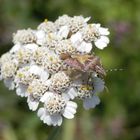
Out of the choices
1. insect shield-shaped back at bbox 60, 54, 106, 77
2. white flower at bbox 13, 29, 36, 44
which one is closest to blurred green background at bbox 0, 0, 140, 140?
white flower at bbox 13, 29, 36, 44

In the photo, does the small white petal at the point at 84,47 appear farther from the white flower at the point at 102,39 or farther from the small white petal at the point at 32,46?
the small white petal at the point at 32,46

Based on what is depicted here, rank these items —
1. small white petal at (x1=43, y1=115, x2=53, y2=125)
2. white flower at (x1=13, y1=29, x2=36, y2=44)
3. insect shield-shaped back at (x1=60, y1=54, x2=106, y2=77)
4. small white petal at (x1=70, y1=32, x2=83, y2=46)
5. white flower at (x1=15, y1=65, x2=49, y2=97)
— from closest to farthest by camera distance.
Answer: insect shield-shaped back at (x1=60, y1=54, x2=106, y2=77)
small white petal at (x1=43, y1=115, x2=53, y2=125)
white flower at (x1=15, y1=65, x2=49, y2=97)
small white petal at (x1=70, y1=32, x2=83, y2=46)
white flower at (x1=13, y1=29, x2=36, y2=44)

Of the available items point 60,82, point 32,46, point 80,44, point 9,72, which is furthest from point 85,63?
point 9,72

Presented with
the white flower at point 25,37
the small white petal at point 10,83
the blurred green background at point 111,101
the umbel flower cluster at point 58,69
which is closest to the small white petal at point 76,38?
the umbel flower cluster at point 58,69

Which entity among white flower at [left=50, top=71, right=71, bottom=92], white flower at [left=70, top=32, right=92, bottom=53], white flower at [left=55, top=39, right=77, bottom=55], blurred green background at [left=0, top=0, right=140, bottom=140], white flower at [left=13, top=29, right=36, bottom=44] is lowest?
white flower at [left=50, top=71, right=71, bottom=92]

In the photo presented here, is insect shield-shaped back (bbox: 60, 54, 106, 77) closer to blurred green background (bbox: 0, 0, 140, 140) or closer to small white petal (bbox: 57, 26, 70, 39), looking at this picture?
small white petal (bbox: 57, 26, 70, 39)

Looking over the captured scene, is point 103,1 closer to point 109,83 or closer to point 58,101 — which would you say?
point 109,83
